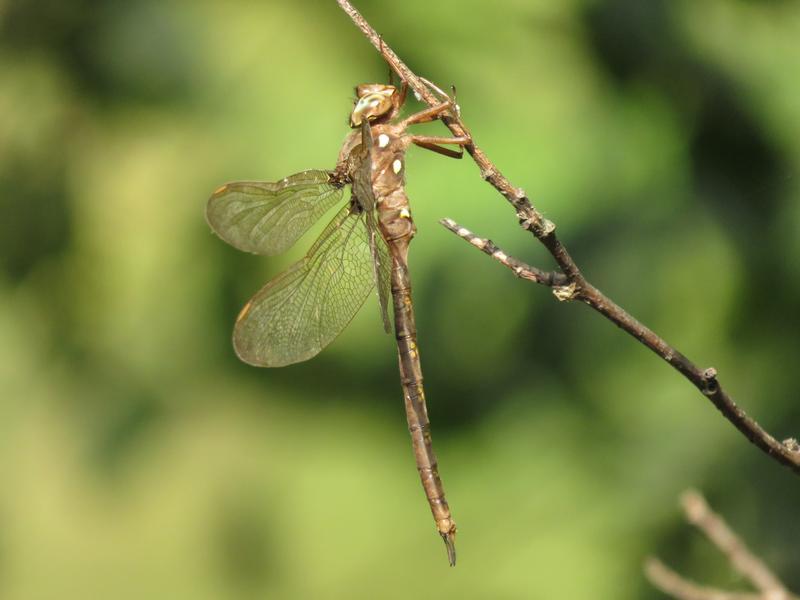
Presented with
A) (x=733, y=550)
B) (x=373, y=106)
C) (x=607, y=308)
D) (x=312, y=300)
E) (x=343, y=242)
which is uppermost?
(x=373, y=106)

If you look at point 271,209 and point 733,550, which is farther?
point 271,209

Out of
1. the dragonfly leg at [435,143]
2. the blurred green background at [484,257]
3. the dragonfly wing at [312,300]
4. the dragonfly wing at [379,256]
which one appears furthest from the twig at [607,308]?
the blurred green background at [484,257]

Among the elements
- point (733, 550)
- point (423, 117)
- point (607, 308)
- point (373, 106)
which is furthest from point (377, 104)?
point (733, 550)

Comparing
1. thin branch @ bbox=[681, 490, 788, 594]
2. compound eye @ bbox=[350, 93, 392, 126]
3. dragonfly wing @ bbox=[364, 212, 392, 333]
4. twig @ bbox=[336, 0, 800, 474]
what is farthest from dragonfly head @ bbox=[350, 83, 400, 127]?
thin branch @ bbox=[681, 490, 788, 594]

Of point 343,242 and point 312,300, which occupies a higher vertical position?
point 343,242

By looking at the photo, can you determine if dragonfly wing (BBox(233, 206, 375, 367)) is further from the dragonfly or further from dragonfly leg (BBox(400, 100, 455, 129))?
dragonfly leg (BBox(400, 100, 455, 129))

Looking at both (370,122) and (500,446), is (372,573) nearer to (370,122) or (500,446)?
(500,446)

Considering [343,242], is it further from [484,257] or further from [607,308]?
[607,308]
